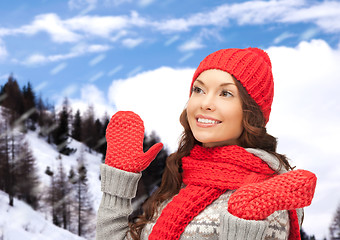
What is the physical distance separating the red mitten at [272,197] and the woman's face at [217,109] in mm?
654

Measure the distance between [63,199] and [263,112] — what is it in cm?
2091

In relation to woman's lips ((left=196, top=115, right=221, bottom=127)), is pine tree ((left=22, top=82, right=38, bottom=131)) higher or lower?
higher

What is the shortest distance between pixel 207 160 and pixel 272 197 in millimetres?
744

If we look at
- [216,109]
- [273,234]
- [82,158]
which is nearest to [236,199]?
[273,234]

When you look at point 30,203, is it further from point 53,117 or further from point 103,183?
point 103,183

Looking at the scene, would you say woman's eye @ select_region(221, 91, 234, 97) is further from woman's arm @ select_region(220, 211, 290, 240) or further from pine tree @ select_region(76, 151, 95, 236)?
pine tree @ select_region(76, 151, 95, 236)

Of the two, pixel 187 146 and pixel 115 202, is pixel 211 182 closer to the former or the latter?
pixel 187 146

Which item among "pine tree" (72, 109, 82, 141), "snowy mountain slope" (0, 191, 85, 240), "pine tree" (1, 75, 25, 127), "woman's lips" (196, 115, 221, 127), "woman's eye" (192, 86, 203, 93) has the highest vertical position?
"pine tree" (1, 75, 25, 127)

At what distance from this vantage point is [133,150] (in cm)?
296

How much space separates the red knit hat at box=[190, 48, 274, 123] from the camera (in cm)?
286

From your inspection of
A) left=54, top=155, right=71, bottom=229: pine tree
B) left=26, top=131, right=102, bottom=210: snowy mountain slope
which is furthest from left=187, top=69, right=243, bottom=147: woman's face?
left=26, top=131, right=102, bottom=210: snowy mountain slope

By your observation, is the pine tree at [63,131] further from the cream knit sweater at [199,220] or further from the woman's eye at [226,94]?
the woman's eye at [226,94]

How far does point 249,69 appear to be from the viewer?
114 inches

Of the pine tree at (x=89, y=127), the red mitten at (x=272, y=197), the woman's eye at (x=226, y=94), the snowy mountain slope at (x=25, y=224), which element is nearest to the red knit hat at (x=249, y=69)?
the woman's eye at (x=226, y=94)
